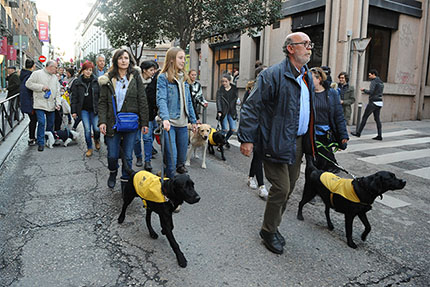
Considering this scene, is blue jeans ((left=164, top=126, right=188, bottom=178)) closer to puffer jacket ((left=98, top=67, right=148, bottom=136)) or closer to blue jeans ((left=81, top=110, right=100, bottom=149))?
puffer jacket ((left=98, top=67, right=148, bottom=136))

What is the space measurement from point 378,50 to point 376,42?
Result: 0.33 m

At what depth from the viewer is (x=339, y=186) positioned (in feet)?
11.4

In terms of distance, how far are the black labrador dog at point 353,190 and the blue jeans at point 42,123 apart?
6.12m

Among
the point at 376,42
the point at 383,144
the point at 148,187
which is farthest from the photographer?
the point at 376,42

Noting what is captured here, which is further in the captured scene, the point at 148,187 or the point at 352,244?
the point at 352,244

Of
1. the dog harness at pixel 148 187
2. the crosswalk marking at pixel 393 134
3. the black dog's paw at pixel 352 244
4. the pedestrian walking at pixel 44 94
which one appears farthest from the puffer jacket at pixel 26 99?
the crosswalk marking at pixel 393 134

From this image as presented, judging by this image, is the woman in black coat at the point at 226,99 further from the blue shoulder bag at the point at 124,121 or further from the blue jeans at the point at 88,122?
the blue shoulder bag at the point at 124,121

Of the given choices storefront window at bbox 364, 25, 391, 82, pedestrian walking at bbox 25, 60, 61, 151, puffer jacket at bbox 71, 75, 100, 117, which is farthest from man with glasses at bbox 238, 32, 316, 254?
storefront window at bbox 364, 25, 391, 82

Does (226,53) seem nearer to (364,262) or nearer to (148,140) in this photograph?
(148,140)

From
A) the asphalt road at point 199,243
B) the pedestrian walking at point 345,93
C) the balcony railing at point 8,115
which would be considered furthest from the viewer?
the pedestrian walking at point 345,93

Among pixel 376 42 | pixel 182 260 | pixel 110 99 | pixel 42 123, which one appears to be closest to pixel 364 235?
pixel 182 260

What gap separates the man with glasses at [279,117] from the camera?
3.10m

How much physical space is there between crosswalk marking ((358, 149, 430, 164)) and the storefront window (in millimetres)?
5813

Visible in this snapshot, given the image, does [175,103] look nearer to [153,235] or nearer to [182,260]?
[153,235]
